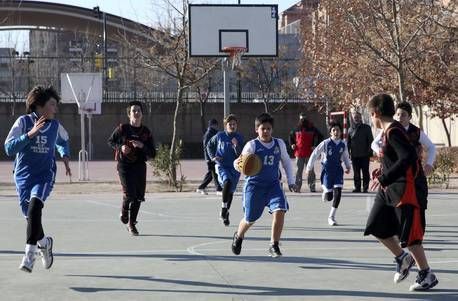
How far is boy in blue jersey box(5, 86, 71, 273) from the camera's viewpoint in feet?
27.6

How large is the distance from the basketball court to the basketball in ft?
3.28

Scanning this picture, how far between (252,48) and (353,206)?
684 centimetres

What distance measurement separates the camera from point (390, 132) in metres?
7.74

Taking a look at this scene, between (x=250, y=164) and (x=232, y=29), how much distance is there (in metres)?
12.3

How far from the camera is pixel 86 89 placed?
25.8 meters

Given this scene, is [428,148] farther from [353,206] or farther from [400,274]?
[353,206]

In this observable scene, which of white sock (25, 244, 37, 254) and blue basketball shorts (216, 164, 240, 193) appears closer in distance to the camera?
white sock (25, 244, 37, 254)

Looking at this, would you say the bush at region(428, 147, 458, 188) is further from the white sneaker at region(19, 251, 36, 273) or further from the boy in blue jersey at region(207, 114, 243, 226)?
the white sneaker at region(19, 251, 36, 273)

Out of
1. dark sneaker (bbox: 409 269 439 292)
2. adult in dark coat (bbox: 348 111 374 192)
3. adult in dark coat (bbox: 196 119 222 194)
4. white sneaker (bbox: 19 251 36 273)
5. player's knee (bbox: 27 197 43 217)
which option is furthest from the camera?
adult in dark coat (bbox: 348 111 374 192)

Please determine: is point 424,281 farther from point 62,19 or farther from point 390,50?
point 62,19

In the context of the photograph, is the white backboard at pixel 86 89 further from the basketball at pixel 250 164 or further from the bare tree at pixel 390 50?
the basketball at pixel 250 164

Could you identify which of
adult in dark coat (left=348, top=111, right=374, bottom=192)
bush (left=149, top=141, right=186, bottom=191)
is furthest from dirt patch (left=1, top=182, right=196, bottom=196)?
adult in dark coat (left=348, top=111, right=374, bottom=192)

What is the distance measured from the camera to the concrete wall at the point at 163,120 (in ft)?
132

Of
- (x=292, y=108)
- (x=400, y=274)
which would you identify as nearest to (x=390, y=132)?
(x=400, y=274)
